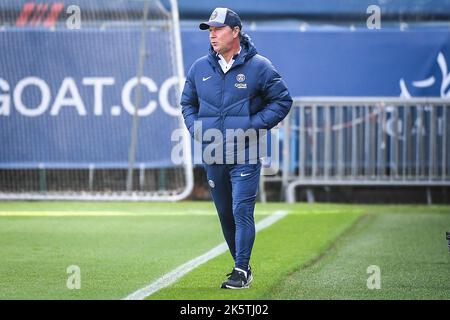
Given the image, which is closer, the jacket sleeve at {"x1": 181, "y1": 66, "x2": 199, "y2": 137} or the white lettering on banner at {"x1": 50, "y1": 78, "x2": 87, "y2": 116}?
the jacket sleeve at {"x1": 181, "y1": 66, "x2": 199, "y2": 137}

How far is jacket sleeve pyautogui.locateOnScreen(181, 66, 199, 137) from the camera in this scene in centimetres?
1010

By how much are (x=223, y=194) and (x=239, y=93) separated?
825mm

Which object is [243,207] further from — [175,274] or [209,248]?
→ [209,248]

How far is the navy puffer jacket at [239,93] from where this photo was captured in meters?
9.88

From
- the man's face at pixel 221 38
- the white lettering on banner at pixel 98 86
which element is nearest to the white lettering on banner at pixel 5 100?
the white lettering on banner at pixel 98 86

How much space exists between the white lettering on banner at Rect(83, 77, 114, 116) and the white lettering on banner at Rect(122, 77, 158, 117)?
262 millimetres

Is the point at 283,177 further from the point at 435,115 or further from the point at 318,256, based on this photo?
the point at 318,256

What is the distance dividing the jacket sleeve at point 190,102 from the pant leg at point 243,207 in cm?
49

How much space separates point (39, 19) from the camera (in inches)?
779

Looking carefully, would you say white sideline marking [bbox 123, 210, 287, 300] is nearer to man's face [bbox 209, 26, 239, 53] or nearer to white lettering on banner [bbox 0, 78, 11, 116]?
man's face [bbox 209, 26, 239, 53]

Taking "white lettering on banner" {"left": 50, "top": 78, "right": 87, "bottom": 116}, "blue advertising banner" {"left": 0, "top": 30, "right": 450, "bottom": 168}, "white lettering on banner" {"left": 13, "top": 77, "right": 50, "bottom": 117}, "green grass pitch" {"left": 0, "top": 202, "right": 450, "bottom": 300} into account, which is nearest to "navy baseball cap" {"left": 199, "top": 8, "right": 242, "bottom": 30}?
"green grass pitch" {"left": 0, "top": 202, "right": 450, "bottom": 300}

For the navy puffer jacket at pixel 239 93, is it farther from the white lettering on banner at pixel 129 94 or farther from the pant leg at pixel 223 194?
the white lettering on banner at pixel 129 94

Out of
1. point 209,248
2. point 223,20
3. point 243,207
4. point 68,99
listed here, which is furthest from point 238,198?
point 68,99
